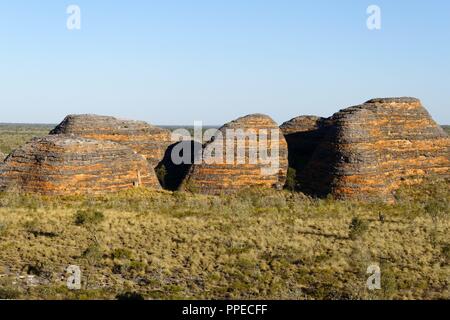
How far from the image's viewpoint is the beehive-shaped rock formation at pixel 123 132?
3641 centimetres

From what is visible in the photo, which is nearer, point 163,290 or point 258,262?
point 163,290

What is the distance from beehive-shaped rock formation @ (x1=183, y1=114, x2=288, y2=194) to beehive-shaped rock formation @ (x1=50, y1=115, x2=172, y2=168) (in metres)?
6.94

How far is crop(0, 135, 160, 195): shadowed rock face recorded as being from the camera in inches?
1118

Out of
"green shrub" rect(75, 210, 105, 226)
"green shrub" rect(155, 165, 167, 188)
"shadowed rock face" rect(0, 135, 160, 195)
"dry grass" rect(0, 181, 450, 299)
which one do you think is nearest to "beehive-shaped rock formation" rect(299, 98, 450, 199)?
"dry grass" rect(0, 181, 450, 299)

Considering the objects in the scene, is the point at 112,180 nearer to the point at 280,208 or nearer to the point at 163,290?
the point at 280,208

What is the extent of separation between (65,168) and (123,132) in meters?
9.50

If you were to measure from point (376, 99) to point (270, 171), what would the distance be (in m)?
9.38

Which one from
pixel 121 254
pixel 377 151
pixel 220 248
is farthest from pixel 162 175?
pixel 121 254

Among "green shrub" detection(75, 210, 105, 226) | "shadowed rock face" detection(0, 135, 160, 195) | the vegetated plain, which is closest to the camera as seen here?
the vegetated plain

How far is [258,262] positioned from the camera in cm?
1789

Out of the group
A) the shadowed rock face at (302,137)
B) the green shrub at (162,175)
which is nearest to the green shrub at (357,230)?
the shadowed rock face at (302,137)

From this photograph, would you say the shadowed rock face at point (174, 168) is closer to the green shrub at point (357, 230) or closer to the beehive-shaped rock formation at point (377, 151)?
the beehive-shaped rock formation at point (377, 151)

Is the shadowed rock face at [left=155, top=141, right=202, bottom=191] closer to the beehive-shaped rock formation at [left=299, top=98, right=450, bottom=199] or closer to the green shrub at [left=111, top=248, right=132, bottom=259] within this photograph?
the beehive-shaped rock formation at [left=299, top=98, right=450, bottom=199]
